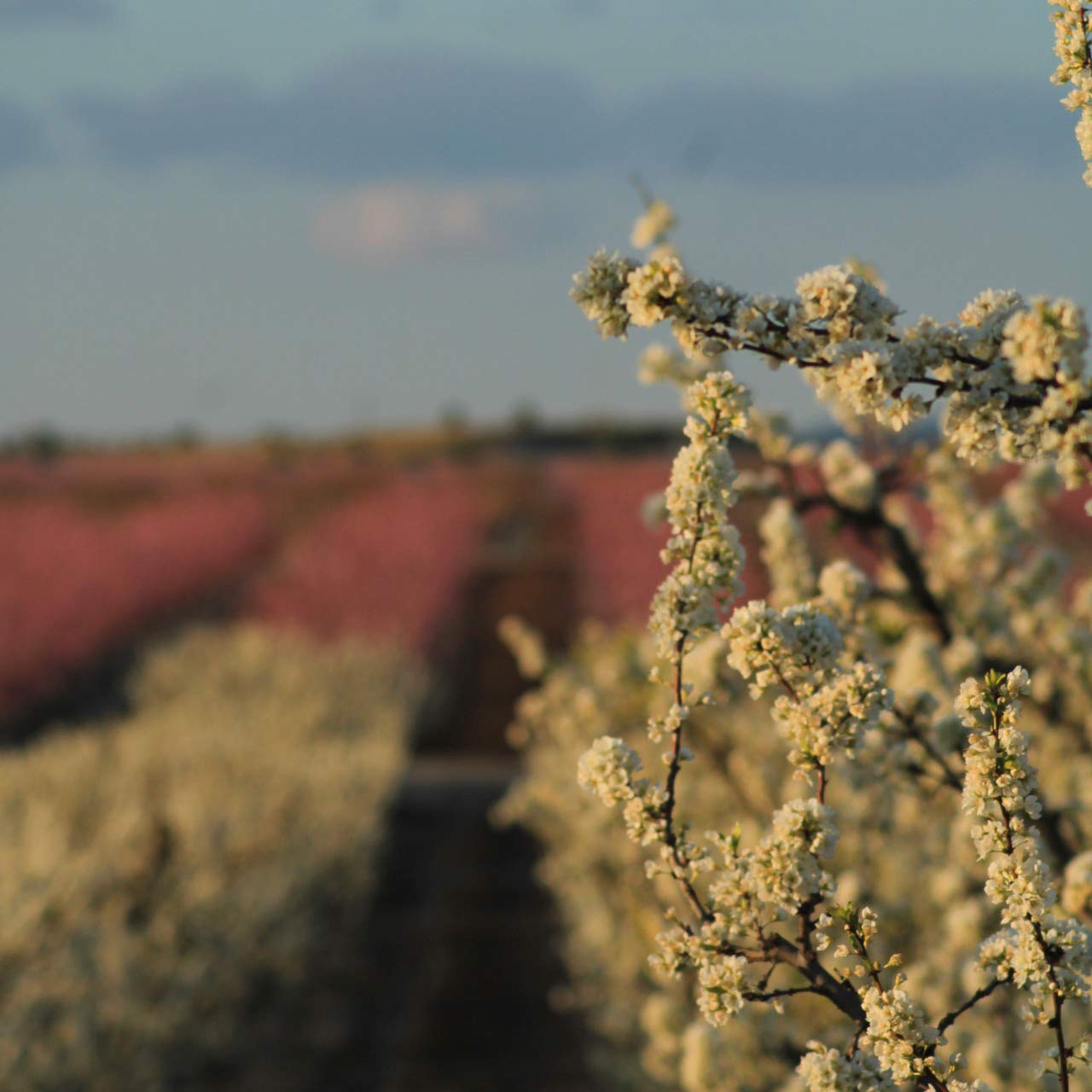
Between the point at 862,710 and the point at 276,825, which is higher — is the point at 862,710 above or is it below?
below

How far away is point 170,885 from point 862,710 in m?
4.57

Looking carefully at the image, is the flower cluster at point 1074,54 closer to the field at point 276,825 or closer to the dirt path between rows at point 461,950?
the field at point 276,825

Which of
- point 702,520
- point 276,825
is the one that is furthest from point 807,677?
point 276,825

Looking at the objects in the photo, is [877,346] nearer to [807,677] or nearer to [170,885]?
[807,677]

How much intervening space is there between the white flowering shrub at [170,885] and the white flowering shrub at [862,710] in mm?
1604

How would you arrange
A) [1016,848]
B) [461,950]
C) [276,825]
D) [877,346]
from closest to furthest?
1. [877,346]
2. [1016,848]
3. [276,825]
4. [461,950]

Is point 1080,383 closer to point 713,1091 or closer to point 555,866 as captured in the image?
point 713,1091

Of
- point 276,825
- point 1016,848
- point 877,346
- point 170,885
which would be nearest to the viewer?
point 877,346

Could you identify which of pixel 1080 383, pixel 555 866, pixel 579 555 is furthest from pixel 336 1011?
pixel 579 555

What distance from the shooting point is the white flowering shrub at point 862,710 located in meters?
1.32

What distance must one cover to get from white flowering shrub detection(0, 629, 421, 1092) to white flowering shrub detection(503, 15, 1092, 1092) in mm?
1604

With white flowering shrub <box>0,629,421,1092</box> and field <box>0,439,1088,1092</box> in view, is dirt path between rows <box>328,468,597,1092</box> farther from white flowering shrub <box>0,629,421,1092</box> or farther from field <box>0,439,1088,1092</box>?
white flowering shrub <box>0,629,421,1092</box>

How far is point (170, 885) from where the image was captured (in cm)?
552

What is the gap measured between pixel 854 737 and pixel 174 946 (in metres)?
4.26
